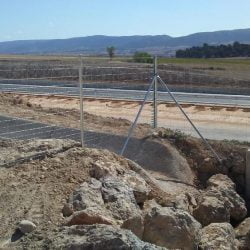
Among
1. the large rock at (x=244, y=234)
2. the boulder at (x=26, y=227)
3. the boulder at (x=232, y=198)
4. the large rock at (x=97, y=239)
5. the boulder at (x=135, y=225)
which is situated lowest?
the large rock at (x=244, y=234)

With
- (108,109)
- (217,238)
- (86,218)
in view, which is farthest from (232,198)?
(108,109)

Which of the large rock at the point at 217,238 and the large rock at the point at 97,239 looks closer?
the large rock at the point at 97,239

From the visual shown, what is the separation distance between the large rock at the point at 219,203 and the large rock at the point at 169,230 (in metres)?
2.32

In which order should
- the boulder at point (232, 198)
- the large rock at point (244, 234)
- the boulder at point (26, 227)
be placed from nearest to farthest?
the boulder at point (26, 227) < the large rock at point (244, 234) < the boulder at point (232, 198)

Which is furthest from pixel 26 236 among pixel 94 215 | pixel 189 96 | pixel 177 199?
pixel 189 96

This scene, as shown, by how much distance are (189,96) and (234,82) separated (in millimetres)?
12155

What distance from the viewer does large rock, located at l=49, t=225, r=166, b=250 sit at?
22.1 ft

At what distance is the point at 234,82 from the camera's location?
37406mm

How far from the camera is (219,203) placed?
37.3ft

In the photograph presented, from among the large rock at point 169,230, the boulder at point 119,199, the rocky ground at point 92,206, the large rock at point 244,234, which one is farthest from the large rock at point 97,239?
the large rock at point 244,234

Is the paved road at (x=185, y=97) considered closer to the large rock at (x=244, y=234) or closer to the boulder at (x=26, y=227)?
the large rock at (x=244, y=234)

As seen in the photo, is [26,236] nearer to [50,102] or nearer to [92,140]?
[92,140]

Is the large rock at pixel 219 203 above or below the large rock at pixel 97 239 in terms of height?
below

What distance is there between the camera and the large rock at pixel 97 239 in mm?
6723
